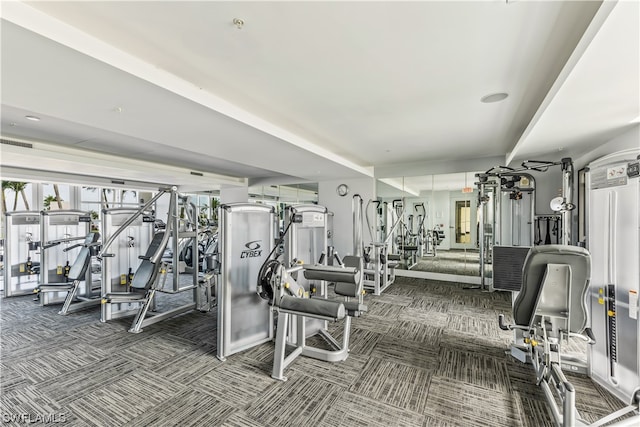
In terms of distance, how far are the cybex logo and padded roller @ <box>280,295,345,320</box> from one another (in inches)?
Result: 32.3

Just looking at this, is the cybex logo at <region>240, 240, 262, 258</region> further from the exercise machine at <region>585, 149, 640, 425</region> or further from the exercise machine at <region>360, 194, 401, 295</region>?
the exercise machine at <region>585, 149, 640, 425</region>

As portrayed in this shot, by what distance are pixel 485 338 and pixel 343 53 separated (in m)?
3.65

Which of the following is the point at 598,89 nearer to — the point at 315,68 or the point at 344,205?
the point at 315,68

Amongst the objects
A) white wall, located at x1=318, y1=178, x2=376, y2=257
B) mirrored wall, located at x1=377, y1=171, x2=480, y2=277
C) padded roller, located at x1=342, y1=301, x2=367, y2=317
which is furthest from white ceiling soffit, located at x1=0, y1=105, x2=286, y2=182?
mirrored wall, located at x1=377, y1=171, x2=480, y2=277

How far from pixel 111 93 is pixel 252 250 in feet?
6.59

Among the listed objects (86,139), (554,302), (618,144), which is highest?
(86,139)

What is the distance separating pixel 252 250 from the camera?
3.43 metres

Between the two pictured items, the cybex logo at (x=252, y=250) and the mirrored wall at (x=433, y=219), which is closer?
the cybex logo at (x=252, y=250)

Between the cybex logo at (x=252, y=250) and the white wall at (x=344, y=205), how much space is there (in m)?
4.34

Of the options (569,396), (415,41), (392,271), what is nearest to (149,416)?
(569,396)

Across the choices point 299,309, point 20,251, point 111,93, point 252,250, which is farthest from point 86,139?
point 299,309

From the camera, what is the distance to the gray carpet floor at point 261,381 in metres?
2.23

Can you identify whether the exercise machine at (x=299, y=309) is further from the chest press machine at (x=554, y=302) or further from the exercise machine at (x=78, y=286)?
the exercise machine at (x=78, y=286)

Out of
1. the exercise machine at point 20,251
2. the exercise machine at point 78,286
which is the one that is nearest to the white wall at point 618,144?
the exercise machine at point 78,286
